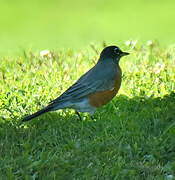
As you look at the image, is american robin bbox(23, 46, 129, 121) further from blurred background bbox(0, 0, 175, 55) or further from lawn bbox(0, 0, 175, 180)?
blurred background bbox(0, 0, 175, 55)

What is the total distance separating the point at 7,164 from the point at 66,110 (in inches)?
66.4

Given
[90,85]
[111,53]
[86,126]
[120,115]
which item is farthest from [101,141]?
[111,53]

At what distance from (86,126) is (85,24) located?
6.35 metres

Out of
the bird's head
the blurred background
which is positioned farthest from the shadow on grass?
the blurred background

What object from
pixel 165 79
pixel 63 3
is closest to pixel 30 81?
pixel 165 79

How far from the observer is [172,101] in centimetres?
665

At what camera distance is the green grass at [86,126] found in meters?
Answer: 5.11

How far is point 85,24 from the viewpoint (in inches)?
481

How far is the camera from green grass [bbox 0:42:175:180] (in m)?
5.11

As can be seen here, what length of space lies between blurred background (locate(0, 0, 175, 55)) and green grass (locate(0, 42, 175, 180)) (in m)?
2.60

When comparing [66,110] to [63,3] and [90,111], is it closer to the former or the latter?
[90,111]

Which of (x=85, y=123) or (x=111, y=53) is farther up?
(x=111, y=53)

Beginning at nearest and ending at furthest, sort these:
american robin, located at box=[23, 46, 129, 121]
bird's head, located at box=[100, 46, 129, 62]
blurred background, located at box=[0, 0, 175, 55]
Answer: american robin, located at box=[23, 46, 129, 121], bird's head, located at box=[100, 46, 129, 62], blurred background, located at box=[0, 0, 175, 55]

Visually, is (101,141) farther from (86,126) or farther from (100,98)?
(100,98)
